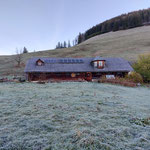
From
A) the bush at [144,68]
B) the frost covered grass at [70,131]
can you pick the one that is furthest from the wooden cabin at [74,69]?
the frost covered grass at [70,131]

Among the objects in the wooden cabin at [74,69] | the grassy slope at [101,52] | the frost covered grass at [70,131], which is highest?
the grassy slope at [101,52]

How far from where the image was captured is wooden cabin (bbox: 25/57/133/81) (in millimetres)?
22984

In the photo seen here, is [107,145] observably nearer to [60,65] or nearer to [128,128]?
[128,128]

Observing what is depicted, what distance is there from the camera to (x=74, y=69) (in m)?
23.3

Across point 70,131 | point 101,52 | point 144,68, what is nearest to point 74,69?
point 144,68

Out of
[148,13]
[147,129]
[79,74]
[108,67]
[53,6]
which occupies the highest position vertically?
[148,13]

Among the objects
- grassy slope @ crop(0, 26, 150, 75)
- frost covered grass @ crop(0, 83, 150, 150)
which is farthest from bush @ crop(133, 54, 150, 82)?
frost covered grass @ crop(0, 83, 150, 150)

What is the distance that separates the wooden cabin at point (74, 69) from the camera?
23.0 metres

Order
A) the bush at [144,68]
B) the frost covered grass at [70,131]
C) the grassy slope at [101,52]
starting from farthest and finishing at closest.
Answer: the grassy slope at [101,52] < the bush at [144,68] < the frost covered grass at [70,131]

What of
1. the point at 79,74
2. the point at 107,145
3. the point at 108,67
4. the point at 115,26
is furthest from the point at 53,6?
the point at 115,26

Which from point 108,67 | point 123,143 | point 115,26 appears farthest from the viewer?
point 115,26

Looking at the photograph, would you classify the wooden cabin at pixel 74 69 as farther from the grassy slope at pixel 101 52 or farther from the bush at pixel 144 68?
the grassy slope at pixel 101 52

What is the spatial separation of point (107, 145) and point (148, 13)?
116m

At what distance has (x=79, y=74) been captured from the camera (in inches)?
958
